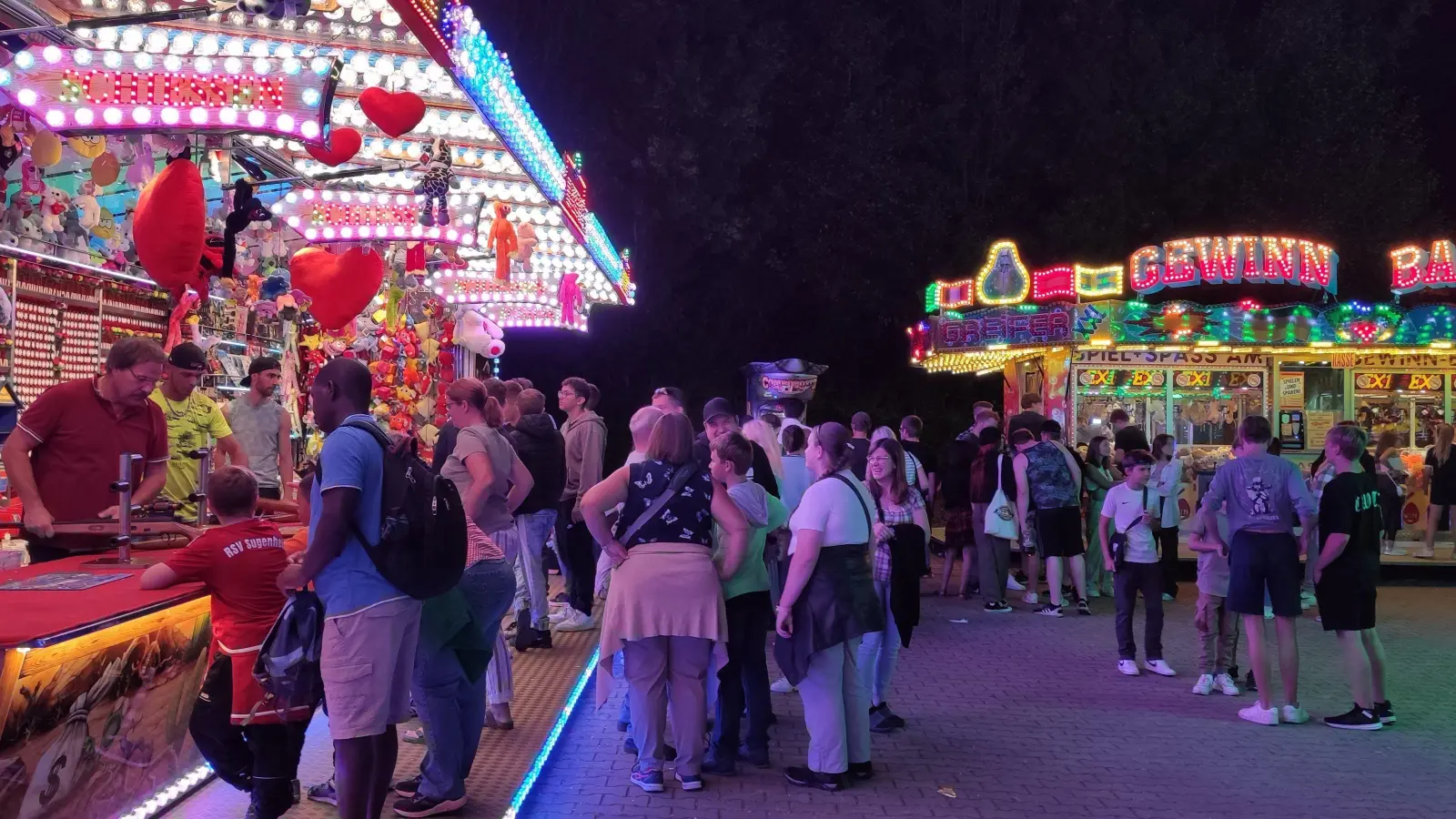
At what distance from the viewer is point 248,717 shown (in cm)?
394

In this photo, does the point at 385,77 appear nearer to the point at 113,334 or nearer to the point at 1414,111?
the point at 113,334

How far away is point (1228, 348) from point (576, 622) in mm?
9304

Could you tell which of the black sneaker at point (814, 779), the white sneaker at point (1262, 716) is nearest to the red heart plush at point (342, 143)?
the black sneaker at point (814, 779)

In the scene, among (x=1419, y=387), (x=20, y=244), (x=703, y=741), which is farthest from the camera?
(x=1419, y=387)

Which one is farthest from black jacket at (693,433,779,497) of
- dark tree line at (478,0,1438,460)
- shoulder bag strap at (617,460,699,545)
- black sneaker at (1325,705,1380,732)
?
dark tree line at (478,0,1438,460)

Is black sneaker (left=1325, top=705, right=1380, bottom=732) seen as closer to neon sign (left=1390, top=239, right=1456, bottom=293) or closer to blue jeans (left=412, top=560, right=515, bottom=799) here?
blue jeans (left=412, top=560, right=515, bottom=799)

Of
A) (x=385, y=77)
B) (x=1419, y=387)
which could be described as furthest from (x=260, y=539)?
(x=1419, y=387)

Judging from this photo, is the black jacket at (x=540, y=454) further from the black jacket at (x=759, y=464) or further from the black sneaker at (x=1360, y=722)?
the black sneaker at (x=1360, y=722)

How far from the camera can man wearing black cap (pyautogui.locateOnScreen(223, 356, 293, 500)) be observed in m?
7.11

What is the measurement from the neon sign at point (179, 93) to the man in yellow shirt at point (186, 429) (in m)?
1.37

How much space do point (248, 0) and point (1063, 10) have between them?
20570 millimetres

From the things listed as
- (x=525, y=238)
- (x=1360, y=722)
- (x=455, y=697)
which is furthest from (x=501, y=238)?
(x=1360, y=722)

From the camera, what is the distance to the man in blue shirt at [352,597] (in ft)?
11.9

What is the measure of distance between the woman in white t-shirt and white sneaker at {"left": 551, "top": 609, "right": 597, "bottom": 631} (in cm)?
373
